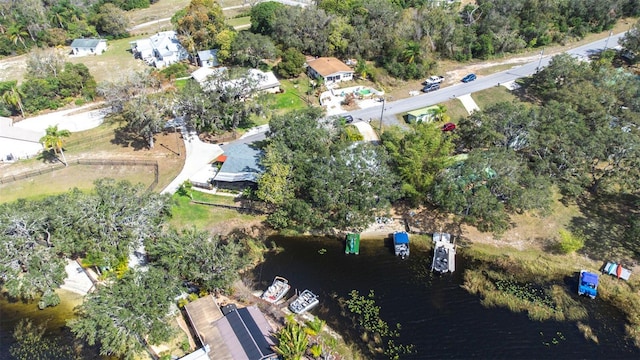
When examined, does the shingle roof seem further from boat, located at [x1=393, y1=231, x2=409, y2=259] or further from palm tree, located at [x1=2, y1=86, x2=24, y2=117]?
palm tree, located at [x1=2, y1=86, x2=24, y2=117]

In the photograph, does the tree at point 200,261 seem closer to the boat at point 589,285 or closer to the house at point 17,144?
the house at point 17,144

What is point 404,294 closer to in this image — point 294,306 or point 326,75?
point 294,306

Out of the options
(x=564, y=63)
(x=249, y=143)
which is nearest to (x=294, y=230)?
(x=249, y=143)

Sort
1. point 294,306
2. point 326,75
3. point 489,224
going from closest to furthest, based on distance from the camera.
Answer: point 294,306 → point 489,224 → point 326,75

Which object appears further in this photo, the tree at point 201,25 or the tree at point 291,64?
the tree at point 201,25

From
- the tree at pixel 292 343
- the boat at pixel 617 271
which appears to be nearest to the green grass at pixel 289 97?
the tree at pixel 292 343

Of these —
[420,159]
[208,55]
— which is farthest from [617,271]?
[208,55]
